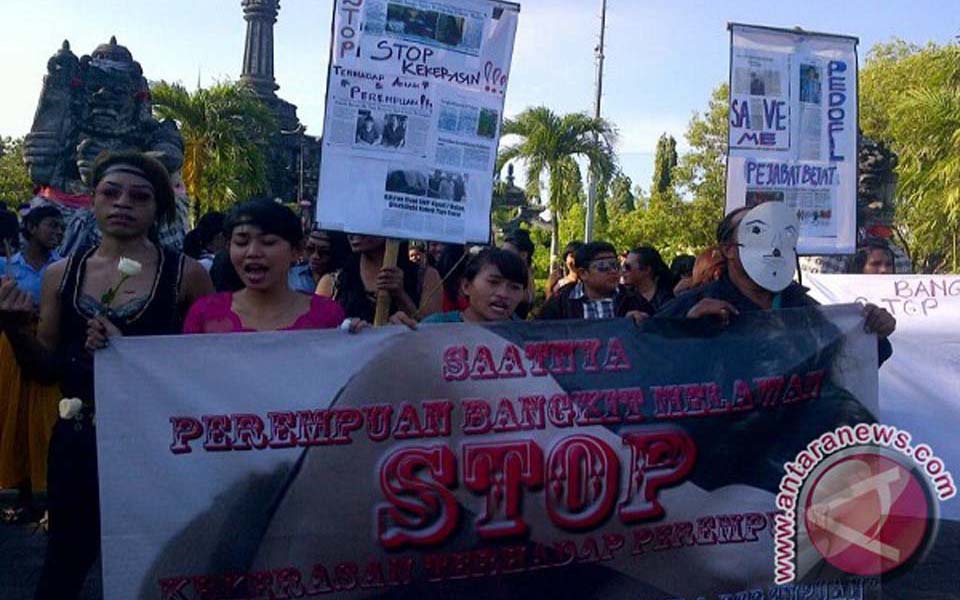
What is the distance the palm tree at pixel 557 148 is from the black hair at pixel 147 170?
24168 mm

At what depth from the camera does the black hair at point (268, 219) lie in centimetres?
352

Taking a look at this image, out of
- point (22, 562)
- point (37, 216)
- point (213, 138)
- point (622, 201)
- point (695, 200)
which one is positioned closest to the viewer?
point (22, 562)

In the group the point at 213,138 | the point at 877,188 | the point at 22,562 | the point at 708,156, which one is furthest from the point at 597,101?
the point at 22,562

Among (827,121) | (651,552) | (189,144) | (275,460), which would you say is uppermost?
(189,144)

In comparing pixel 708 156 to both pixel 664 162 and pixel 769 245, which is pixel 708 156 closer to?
pixel 664 162

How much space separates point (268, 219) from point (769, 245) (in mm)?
1808

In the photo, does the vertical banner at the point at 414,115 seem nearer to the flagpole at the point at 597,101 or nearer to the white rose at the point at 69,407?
the white rose at the point at 69,407

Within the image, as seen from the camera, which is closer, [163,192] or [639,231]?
[163,192]

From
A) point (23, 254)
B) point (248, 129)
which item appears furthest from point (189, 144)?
point (23, 254)

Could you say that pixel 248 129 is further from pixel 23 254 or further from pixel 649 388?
pixel 649 388

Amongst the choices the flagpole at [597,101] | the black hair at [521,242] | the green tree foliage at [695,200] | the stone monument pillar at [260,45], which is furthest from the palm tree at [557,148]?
the stone monument pillar at [260,45]

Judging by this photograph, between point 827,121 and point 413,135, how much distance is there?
6.53 ft

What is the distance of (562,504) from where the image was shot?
11.6 ft

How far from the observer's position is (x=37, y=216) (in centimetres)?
678
